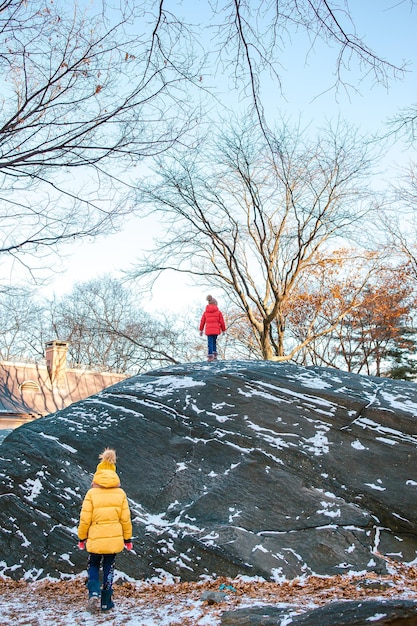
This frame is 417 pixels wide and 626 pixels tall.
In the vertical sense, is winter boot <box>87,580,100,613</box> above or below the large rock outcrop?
below

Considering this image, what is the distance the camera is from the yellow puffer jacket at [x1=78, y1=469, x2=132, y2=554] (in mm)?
5797

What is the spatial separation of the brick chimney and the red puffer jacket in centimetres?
2162

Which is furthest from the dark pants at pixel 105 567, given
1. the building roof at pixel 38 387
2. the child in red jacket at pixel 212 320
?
the building roof at pixel 38 387

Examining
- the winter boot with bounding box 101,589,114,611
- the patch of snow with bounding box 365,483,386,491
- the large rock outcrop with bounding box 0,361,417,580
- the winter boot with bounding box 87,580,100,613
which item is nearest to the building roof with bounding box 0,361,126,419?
the large rock outcrop with bounding box 0,361,417,580

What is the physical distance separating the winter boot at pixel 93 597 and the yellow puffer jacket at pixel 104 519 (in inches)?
16.4

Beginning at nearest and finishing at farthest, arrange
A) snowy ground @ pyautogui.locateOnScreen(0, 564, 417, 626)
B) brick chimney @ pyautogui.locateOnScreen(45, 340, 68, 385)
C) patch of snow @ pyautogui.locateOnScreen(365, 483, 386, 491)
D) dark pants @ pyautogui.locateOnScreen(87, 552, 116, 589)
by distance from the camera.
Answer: snowy ground @ pyautogui.locateOnScreen(0, 564, 417, 626) < dark pants @ pyautogui.locateOnScreen(87, 552, 116, 589) < patch of snow @ pyautogui.locateOnScreen(365, 483, 386, 491) < brick chimney @ pyautogui.locateOnScreen(45, 340, 68, 385)

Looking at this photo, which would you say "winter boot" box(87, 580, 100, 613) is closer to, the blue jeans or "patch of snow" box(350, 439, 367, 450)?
"patch of snow" box(350, 439, 367, 450)

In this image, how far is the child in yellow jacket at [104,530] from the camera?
5.80 meters

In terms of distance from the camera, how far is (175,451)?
870cm

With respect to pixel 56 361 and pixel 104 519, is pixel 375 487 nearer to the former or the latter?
pixel 104 519

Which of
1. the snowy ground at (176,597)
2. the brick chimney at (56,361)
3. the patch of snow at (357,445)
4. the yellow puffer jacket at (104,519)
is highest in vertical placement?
the brick chimney at (56,361)

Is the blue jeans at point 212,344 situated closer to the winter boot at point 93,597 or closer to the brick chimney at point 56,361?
the winter boot at point 93,597

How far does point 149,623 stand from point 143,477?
309 centimetres

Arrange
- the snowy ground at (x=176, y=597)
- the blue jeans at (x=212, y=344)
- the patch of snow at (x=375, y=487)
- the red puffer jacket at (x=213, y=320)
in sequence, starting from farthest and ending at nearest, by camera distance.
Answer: the blue jeans at (x=212, y=344) < the red puffer jacket at (x=213, y=320) < the patch of snow at (x=375, y=487) < the snowy ground at (x=176, y=597)
